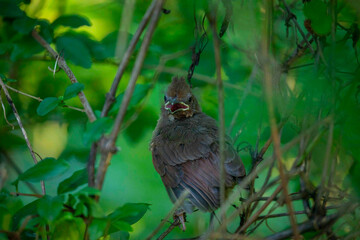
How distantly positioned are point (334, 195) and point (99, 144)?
1.16 meters

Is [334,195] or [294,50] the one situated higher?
[294,50]

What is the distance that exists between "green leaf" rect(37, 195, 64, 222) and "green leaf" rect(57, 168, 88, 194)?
5.6 inches

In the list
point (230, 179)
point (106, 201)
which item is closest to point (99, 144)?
point (230, 179)

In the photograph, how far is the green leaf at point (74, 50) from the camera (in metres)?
3.06

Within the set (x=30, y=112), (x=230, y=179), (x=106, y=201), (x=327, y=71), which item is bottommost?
(x=106, y=201)

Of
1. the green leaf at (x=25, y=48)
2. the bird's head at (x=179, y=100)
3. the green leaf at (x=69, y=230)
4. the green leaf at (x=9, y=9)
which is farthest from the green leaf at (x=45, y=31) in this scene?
the green leaf at (x=69, y=230)

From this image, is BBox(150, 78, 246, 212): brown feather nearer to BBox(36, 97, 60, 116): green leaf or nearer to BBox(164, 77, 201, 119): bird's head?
BBox(164, 77, 201, 119): bird's head

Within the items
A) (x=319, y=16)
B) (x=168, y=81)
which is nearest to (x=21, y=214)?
(x=319, y=16)

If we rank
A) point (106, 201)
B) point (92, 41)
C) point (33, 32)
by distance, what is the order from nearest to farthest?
point (33, 32) → point (92, 41) → point (106, 201)

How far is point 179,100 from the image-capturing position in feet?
11.9

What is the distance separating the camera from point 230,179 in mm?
2977

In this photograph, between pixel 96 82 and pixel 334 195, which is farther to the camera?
pixel 96 82

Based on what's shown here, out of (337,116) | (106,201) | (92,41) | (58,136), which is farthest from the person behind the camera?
(106,201)

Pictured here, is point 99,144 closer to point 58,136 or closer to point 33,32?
point 33,32
